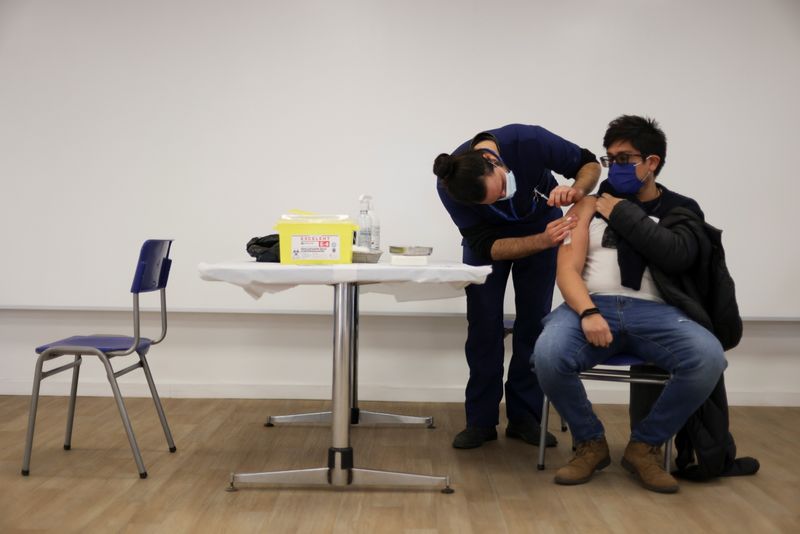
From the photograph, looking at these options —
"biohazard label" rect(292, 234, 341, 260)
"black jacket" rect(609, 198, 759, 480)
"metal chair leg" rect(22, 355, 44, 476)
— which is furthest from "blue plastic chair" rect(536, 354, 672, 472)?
"metal chair leg" rect(22, 355, 44, 476)

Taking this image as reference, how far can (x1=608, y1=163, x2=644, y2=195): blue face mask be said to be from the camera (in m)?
2.49

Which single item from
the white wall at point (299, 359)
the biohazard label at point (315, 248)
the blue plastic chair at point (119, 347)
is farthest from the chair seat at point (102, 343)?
the white wall at point (299, 359)

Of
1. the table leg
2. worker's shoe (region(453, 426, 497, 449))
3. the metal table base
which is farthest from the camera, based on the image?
the table leg

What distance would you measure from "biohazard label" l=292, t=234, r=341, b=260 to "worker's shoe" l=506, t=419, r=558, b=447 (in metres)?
1.10

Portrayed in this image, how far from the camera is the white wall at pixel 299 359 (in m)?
3.72

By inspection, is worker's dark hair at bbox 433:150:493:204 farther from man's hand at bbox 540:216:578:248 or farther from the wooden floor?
the wooden floor

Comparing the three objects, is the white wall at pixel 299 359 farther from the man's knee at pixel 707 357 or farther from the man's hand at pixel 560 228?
the man's knee at pixel 707 357

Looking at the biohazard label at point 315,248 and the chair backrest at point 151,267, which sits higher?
the biohazard label at point 315,248

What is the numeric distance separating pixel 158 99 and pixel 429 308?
155cm

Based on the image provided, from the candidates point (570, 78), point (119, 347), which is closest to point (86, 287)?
point (119, 347)

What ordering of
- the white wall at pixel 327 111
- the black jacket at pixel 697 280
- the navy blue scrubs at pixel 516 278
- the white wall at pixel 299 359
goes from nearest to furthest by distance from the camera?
the black jacket at pixel 697 280 → the navy blue scrubs at pixel 516 278 → the white wall at pixel 327 111 → the white wall at pixel 299 359

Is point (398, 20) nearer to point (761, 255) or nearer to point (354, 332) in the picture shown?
point (354, 332)

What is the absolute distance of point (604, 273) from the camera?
99.2 inches

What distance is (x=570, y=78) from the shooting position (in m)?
3.56
